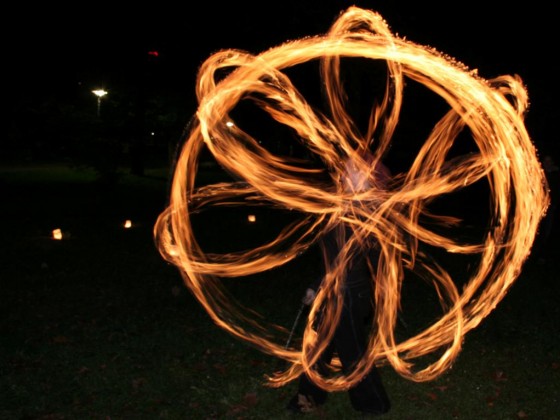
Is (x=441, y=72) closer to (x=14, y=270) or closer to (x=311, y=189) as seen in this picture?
(x=311, y=189)

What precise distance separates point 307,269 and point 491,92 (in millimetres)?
5431

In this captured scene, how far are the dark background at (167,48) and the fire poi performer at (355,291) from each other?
19.6 meters

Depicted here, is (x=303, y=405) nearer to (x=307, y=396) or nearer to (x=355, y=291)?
(x=307, y=396)

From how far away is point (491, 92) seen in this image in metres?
7.94

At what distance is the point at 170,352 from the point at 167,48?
1157 inches

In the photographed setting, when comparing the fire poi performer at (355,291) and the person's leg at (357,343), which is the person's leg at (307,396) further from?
the person's leg at (357,343)

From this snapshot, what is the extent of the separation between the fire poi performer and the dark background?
64.3 ft

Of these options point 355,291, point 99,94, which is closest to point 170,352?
point 355,291

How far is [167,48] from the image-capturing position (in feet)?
117

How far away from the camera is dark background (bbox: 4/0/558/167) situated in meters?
25.0

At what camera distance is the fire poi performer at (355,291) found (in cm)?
567

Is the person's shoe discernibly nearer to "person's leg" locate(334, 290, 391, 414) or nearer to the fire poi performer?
the fire poi performer

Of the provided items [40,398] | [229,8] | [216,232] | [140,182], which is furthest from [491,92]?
[140,182]

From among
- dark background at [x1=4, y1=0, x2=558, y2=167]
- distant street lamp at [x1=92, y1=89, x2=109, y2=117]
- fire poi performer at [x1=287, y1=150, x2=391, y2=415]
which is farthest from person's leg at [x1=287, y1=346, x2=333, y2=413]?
distant street lamp at [x1=92, y1=89, x2=109, y2=117]
